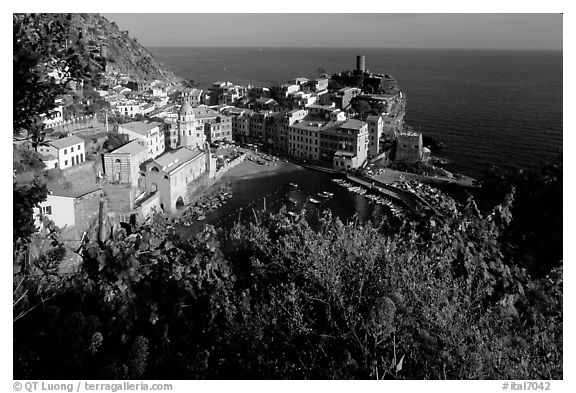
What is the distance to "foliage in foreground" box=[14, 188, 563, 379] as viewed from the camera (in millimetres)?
2102

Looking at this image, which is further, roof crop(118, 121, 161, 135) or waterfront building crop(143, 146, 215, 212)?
roof crop(118, 121, 161, 135)

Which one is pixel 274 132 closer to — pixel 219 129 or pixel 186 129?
pixel 219 129

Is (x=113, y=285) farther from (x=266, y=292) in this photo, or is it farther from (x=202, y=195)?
(x=202, y=195)

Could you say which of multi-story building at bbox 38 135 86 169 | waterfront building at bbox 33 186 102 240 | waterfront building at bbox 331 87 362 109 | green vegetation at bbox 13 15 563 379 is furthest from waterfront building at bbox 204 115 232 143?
green vegetation at bbox 13 15 563 379

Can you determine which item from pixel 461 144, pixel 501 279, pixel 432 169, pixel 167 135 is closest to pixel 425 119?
pixel 461 144

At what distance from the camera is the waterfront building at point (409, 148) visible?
16234 millimetres

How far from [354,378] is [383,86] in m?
22.3

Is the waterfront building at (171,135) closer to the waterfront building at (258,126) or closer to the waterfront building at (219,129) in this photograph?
the waterfront building at (219,129)

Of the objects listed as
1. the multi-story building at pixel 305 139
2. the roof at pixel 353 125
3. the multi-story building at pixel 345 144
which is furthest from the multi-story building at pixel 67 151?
the roof at pixel 353 125

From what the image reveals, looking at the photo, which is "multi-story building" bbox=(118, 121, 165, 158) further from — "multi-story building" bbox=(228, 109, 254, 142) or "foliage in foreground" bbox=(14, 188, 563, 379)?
"foliage in foreground" bbox=(14, 188, 563, 379)

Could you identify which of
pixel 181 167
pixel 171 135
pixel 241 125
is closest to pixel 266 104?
pixel 241 125

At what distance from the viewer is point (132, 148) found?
Answer: 11.9m

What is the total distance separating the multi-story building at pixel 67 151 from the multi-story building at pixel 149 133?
2373 mm

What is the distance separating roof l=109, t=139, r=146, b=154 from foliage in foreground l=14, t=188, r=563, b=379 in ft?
29.4
